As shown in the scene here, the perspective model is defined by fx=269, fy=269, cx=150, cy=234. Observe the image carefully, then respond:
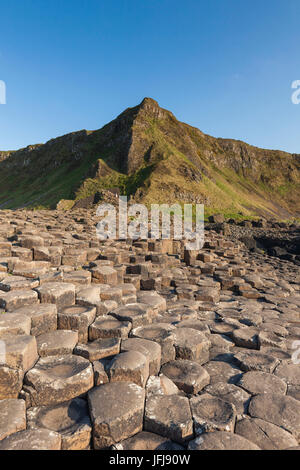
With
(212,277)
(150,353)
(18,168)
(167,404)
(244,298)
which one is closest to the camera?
(167,404)

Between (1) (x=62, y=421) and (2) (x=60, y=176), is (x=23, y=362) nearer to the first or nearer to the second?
(1) (x=62, y=421)

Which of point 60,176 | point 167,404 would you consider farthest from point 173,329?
point 60,176

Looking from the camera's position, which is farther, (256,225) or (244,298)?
(256,225)

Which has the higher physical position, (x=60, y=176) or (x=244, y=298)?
(x=60, y=176)

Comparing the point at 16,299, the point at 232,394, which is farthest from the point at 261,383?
the point at 16,299

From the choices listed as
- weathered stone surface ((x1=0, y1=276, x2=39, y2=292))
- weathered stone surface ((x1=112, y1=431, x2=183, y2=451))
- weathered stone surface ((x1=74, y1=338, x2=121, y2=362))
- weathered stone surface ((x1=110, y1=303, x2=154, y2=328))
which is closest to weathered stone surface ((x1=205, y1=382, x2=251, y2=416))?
weathered stone surface ((x1=112, y1=431, x2=183, y2=451))

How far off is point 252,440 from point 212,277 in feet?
23.5

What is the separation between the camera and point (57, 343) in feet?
10.4

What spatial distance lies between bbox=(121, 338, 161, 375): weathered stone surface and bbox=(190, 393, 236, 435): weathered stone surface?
0.56 meters

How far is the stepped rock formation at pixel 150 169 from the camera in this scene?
44.8m

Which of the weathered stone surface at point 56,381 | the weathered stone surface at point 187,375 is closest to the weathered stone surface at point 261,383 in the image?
the weathered stone surface at point 187,375

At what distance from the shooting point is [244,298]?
313 inches

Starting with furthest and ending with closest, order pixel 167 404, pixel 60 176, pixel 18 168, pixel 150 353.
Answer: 1. pixel 18 168
2. pixel 60 176
3. pixel 150 353
4. pixel 167 404

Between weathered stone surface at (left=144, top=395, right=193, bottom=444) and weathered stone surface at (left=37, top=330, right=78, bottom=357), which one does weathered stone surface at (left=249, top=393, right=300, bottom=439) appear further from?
weathered stone surface at (left=37, top=330, right=78, bottom=357)
